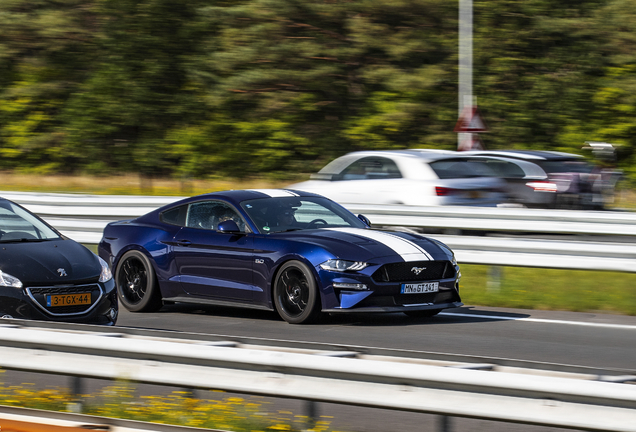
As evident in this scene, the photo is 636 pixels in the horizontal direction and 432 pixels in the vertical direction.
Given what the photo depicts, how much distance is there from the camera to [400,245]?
9.63 m

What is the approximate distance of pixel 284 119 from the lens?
34.9 meters

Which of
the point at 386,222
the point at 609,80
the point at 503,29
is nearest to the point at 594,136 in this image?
the point at 609,80

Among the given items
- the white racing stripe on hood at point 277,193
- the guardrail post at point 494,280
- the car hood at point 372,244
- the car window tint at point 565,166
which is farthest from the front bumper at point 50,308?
the car window tint at point 565,166

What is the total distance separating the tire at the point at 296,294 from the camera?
9.40 metres

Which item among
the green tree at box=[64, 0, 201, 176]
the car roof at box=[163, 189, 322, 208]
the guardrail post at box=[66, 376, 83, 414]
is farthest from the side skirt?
the green tree at box=[64, 0, 201, 176]

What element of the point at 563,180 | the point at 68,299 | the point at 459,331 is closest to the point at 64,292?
the point at 68,299

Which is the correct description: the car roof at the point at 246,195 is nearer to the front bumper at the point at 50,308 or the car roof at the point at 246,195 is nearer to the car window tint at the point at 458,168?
the front bumper at the point at 50,308

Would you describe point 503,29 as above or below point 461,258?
above

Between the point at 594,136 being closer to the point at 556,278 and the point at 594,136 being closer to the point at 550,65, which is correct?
the point at 550,65

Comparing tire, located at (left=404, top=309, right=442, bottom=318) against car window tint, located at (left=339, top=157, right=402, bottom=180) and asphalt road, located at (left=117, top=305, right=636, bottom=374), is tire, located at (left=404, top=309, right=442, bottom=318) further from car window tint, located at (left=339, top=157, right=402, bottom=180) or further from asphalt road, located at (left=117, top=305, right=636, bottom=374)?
car window tint, located at (left=339, top=157, right=402, bottom=180)

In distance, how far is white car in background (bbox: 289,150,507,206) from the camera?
51.7ft

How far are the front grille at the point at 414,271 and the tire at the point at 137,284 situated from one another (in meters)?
2.88

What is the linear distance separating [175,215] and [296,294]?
6.97 ft

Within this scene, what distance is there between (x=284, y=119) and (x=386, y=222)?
856 inches
